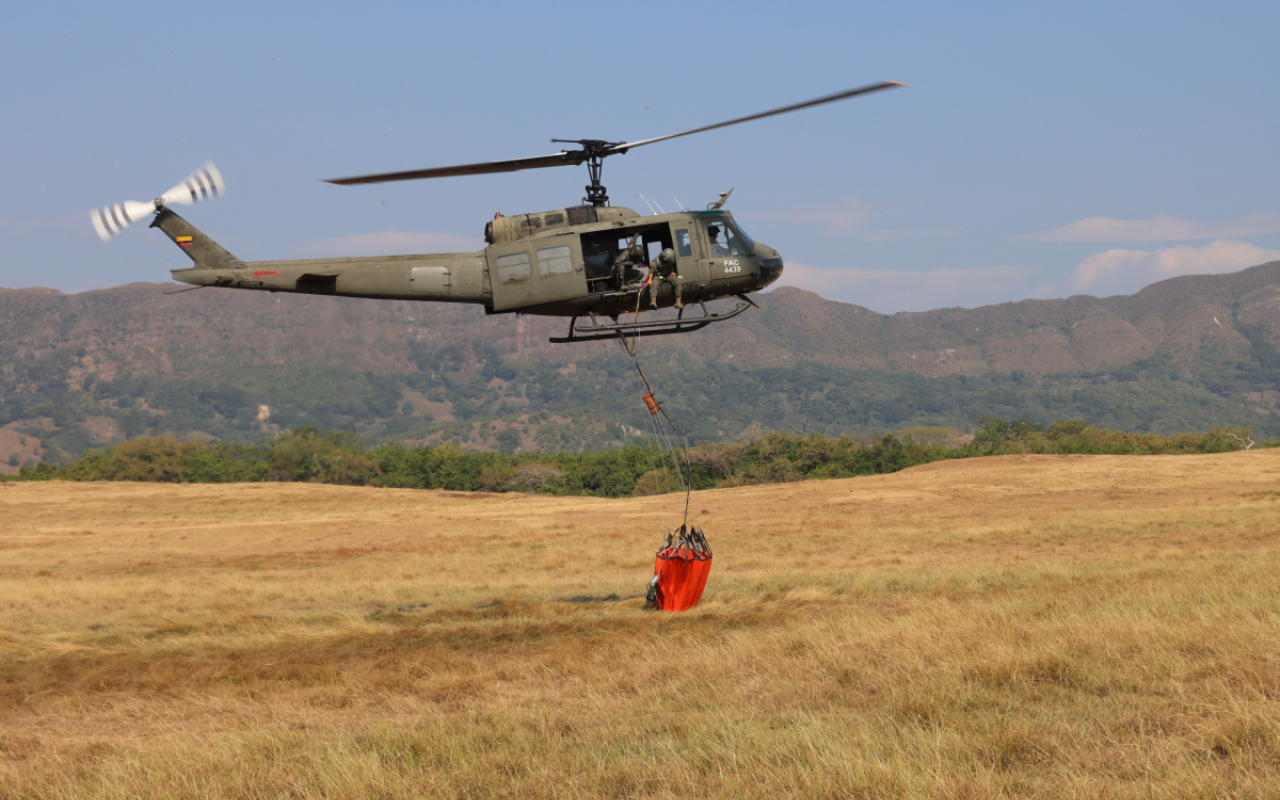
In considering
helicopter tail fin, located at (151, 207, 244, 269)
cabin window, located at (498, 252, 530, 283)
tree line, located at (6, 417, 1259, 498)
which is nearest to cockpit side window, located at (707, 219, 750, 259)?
cabin window, located at (498, 252, 530, 283)

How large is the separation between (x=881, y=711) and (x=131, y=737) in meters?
7.94

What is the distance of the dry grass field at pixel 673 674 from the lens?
24.7ft

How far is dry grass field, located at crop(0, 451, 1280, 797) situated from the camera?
752 centimetres

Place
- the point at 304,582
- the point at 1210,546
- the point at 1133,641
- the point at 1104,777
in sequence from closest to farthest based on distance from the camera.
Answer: the point at 1104,777 → the point at 1133,641 → the point at 1210,546 → the point at 304,582

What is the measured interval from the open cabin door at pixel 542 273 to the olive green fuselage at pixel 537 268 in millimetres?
17

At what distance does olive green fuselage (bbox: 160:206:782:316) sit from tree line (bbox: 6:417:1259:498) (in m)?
57.1

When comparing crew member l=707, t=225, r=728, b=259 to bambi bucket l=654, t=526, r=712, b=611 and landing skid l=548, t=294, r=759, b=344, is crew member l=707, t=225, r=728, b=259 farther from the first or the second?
bambi bucket l=654, t=526, r=712, b=611

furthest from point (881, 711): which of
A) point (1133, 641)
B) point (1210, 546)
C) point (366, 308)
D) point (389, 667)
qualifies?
point (366, 308)

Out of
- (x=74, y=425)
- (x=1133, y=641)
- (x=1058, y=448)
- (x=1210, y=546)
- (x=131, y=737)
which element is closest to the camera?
(x=131, y=737)

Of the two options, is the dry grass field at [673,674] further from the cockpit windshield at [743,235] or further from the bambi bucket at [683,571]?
the cockpit windshield at [743,235]

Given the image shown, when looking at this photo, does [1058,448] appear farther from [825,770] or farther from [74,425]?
[74,425]

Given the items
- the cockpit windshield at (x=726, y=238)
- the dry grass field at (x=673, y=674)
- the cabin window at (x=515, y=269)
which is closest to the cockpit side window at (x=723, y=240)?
the cockpit windshield at (x=726, y=238)

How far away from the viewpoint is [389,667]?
13.8 meters

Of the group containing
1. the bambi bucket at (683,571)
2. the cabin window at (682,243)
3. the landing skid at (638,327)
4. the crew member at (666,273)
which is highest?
the cabin window at (682,243)
